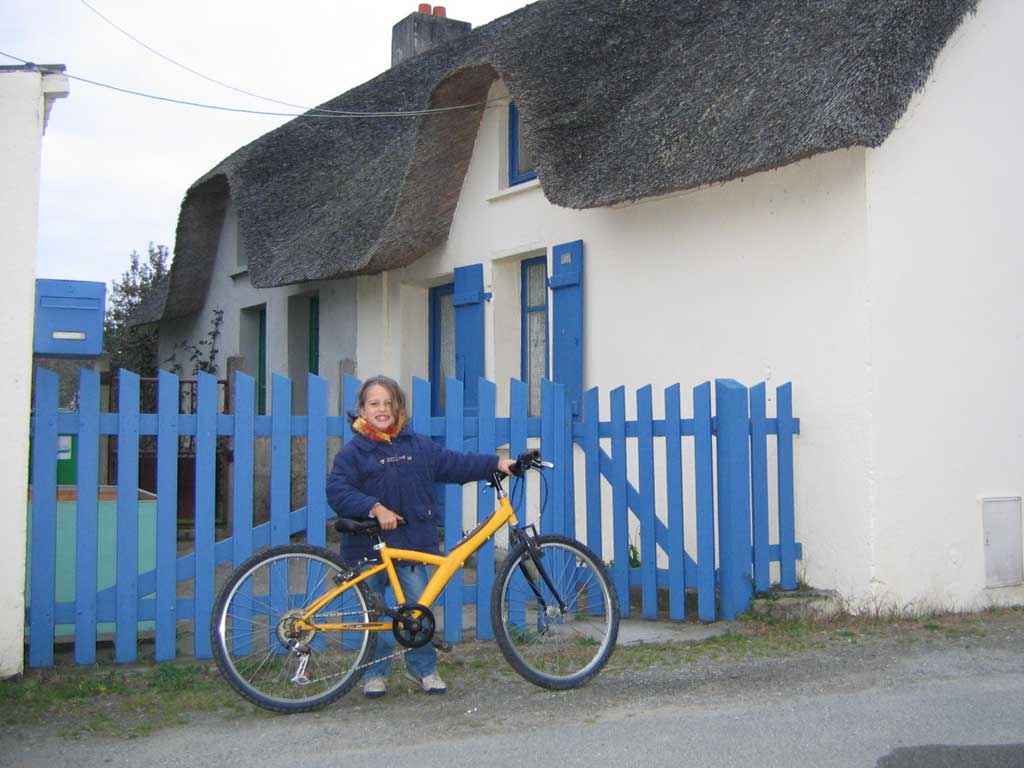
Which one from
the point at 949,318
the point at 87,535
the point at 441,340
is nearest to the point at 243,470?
the point at 87,535

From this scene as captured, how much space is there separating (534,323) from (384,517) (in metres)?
5.75

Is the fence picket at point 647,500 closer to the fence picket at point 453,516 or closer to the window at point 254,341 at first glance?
the fence picket at point 453,516

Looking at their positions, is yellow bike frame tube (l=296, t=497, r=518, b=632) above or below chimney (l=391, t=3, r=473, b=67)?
below

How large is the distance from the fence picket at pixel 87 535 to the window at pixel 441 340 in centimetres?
626

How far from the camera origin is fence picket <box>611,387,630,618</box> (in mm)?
6973

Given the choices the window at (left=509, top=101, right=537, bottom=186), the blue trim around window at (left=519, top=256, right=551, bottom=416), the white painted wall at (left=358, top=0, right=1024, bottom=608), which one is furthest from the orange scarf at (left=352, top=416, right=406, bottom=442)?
the window at (left=509, top=101, right=537, bottom=186)

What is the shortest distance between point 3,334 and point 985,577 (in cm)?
604

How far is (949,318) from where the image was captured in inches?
293

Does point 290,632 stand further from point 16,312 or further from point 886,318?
point 886,318

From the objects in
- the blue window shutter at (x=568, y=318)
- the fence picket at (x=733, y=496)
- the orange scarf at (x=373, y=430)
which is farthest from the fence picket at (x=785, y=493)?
the orange scarf at (x=373, y=430)

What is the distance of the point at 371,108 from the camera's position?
48.1 feet

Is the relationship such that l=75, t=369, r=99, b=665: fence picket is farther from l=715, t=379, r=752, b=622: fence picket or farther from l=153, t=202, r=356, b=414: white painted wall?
l=153, t=202, r=356, b=414: white painted wall

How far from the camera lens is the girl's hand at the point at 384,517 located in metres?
5.05

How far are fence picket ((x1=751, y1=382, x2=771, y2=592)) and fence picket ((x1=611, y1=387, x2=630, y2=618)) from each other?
0.80m
